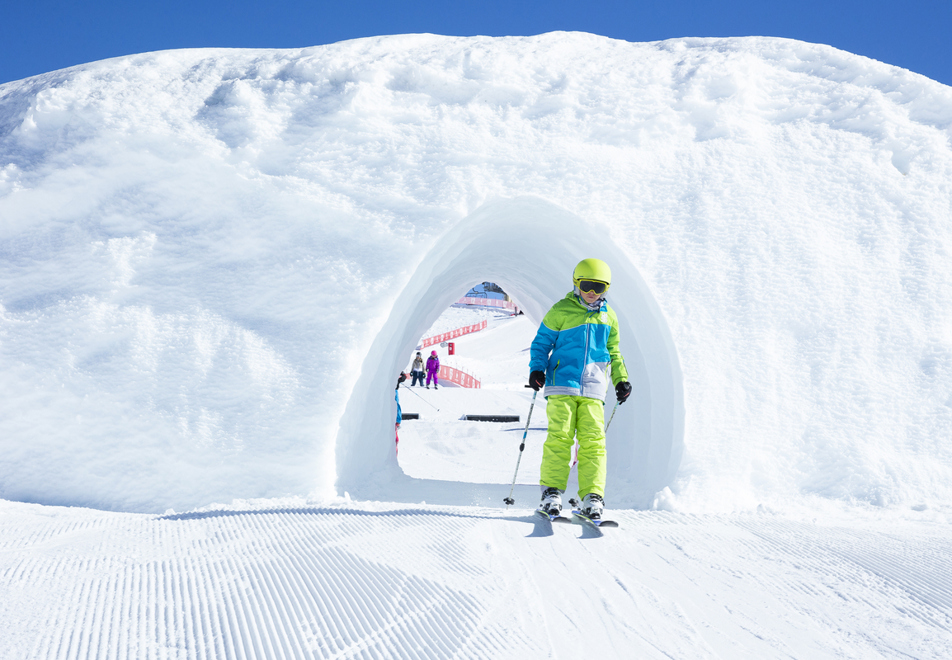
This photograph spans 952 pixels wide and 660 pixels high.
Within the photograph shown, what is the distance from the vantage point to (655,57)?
5.55 m

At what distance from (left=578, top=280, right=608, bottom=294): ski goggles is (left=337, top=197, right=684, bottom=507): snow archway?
1.15 metres

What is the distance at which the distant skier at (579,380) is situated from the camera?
3.33m

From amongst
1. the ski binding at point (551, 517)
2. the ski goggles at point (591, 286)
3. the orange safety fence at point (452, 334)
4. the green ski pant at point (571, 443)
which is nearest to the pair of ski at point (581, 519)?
the ski binding at point (551, 517)

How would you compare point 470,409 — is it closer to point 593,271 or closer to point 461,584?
point 593,271

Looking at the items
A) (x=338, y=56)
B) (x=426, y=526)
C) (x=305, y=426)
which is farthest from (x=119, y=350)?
(x=338, y=56)

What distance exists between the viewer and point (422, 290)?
4.94 metres

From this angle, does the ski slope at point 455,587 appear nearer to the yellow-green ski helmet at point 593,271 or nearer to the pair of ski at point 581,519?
the pair of ski at point 581,519

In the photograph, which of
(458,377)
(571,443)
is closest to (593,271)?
(571,443)

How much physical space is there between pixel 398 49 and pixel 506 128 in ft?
4.60

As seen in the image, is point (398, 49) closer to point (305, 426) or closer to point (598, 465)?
point (305, 426)

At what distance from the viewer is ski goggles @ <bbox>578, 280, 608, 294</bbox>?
341cm

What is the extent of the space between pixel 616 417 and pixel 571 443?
2876mm

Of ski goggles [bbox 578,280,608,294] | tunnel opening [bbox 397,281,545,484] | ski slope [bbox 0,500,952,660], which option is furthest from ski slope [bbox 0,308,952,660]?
tunnel opening [bbox 397,281,545,484]

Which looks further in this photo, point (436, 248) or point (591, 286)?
point (436, 248)
